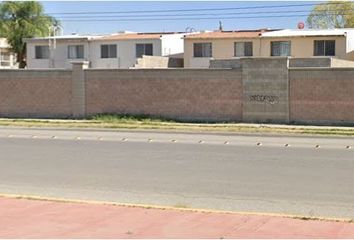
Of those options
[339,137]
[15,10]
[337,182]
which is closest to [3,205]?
[337,182]

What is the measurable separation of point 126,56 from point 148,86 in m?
25.0

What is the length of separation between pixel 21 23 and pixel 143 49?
2052cm

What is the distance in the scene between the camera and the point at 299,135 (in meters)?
24.1

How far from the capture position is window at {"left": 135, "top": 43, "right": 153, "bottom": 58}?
55.7 meters

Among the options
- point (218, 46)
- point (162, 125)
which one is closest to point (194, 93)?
point (162, 125)

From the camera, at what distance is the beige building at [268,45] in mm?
46906

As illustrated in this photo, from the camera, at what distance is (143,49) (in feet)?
183

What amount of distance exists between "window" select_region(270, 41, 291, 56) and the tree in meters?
30.5

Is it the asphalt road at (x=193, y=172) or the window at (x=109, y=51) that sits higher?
the window at (x=109, y=51)

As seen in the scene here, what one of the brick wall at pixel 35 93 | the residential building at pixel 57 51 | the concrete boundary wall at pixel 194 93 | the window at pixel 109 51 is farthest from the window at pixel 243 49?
the brick wall at pixel 35 93

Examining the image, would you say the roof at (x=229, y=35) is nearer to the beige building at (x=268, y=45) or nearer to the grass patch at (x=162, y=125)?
the beige building at (x=268, y=45)

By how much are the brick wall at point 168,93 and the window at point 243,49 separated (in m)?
20.1

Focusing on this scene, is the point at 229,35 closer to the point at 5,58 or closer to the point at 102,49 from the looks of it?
the point at 102,49

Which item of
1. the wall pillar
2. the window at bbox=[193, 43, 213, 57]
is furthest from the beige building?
the wall pillar
